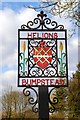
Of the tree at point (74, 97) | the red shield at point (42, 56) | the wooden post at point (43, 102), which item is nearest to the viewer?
the wooden post at point (43, 102)

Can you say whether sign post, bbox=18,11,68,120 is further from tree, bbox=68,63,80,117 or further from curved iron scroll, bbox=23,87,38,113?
tree, bbox=68,63,80,117

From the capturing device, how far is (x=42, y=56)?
351cm

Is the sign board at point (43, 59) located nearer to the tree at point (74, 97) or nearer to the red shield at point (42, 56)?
the red shield at point (42, 56)

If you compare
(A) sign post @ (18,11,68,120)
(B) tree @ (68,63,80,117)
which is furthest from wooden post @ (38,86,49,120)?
(B) tree @ (68,63,80,117)

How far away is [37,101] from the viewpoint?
3410 mm

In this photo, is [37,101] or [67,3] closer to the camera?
[37,101]

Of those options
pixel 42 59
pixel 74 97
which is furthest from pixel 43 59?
pixel 74 97

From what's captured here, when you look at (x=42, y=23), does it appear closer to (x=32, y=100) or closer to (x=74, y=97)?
(x=32, y=100)

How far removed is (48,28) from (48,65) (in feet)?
1.38

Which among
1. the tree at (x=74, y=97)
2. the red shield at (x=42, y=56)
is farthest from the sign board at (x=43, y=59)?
the tree at (x=74, y=97)

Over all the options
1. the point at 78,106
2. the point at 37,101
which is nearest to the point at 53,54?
the point at 37,101

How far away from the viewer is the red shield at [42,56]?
3510mm

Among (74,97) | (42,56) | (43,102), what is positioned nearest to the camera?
(43,102)

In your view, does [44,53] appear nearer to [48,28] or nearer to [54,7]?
[48,28]
